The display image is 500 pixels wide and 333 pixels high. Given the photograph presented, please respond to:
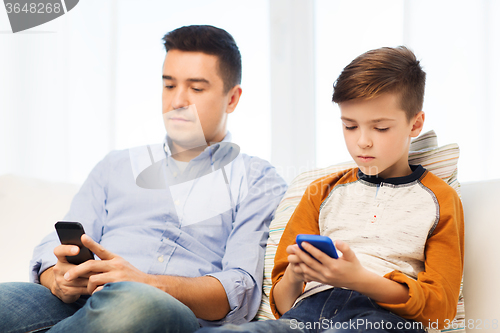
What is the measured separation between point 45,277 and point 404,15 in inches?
67.3

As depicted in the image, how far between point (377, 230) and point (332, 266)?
0.22m

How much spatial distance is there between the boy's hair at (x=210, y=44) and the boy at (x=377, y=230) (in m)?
0.53

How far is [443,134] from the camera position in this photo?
64.8 inches

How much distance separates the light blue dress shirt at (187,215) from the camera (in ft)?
3.67

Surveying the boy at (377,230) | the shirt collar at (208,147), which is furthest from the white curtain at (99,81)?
the boy at (377,230)

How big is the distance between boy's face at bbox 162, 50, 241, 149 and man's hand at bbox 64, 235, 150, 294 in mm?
503

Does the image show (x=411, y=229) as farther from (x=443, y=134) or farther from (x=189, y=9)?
(x=189, y=9)

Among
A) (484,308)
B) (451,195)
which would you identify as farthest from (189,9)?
(484,308)

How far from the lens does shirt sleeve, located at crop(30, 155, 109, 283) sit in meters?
1.14

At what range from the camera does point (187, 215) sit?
1.22 metres

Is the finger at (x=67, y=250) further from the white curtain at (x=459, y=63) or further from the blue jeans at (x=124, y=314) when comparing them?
the white curtain at (x=459, y=63)

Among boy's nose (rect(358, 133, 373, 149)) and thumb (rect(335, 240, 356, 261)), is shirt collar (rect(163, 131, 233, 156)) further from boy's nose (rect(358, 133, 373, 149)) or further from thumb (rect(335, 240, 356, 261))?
thumb (rect(335, 240, 356, 261))

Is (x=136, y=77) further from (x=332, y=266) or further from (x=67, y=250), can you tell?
(x=332, y=266)

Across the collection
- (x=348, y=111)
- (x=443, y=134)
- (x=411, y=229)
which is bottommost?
(x=411, y=229)
